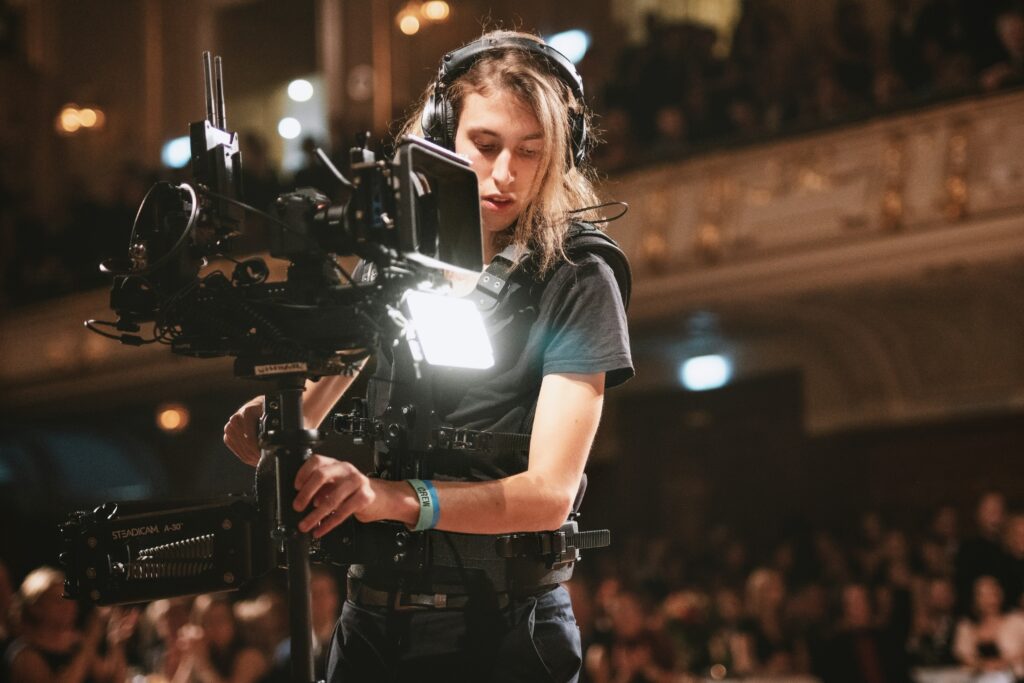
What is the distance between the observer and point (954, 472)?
969 centimetres

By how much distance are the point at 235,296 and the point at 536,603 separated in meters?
0.66

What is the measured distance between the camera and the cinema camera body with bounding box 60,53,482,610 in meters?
1.53

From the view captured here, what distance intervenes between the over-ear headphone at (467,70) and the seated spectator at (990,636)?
5.07 meters

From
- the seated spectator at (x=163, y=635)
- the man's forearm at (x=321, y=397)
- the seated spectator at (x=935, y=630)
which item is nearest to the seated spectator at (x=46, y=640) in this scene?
the seated spectator at (x=163, y=635)

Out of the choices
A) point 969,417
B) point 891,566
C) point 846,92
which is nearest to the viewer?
point 891,566

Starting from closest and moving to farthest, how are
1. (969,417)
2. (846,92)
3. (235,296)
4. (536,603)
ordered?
(235,296), (536,603), (846,92), (969,417)

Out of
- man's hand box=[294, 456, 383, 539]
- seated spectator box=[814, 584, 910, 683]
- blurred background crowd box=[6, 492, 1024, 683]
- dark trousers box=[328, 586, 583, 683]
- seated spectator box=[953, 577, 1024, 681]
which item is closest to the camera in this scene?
man's hand box=[294, 456, 383, 539]

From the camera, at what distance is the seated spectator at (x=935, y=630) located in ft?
21.3

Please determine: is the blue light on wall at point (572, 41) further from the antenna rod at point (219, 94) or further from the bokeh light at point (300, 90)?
the antenna rod at point (219, 94)

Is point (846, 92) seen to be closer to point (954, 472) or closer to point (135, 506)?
point (954, 472)

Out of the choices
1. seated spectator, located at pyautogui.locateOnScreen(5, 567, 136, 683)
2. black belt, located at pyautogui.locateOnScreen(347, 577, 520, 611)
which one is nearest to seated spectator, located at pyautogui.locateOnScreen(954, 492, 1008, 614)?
seated spectator, located at pyautogui.locateOnScreen(5, 567, 136, 683)

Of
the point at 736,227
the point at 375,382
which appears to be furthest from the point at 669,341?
the point at 375,382

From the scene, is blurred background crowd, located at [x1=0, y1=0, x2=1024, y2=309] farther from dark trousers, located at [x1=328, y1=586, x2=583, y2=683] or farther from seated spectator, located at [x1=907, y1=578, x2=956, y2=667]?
dark trousers, located at [x1=328, y1=586, x2=583, y2=683]

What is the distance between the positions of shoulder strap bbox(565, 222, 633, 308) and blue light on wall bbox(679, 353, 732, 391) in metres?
9.51
